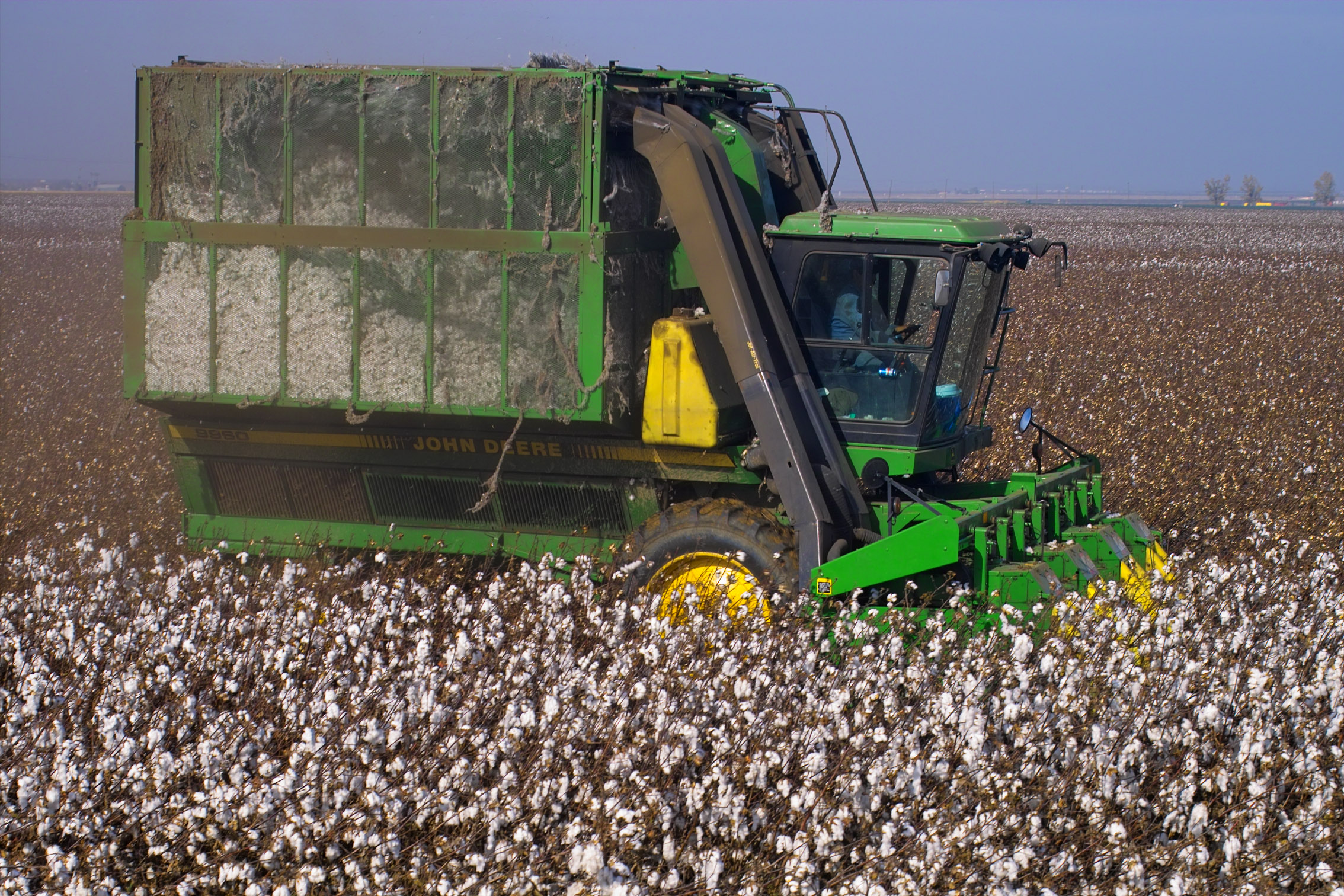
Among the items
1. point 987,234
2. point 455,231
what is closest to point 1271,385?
point 987,234

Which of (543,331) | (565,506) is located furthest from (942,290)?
(565,506)

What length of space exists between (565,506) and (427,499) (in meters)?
0.88

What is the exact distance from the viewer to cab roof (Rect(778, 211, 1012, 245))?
23.5 feet

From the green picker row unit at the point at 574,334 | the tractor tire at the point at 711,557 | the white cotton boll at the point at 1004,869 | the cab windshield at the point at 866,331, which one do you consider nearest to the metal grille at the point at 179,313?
the green picker row unit at the point at 574,334

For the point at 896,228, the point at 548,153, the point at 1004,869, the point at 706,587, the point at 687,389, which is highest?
the point at 548,153

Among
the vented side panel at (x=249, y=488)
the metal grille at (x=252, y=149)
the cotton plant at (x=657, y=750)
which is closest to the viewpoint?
the cotton plant at (x=657, y=750)

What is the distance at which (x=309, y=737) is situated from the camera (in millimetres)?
4652

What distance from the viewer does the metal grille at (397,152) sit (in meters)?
7.53

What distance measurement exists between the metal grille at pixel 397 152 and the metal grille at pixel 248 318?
718 mm

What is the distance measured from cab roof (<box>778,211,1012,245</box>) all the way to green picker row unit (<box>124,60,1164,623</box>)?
2cm

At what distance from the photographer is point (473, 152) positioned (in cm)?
747

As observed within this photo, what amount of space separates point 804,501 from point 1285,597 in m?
2.53

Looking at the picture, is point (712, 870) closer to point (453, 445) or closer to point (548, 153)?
point (453, 445)

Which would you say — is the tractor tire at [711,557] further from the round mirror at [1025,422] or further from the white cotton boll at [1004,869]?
the white cotton boll at [1004,869]
